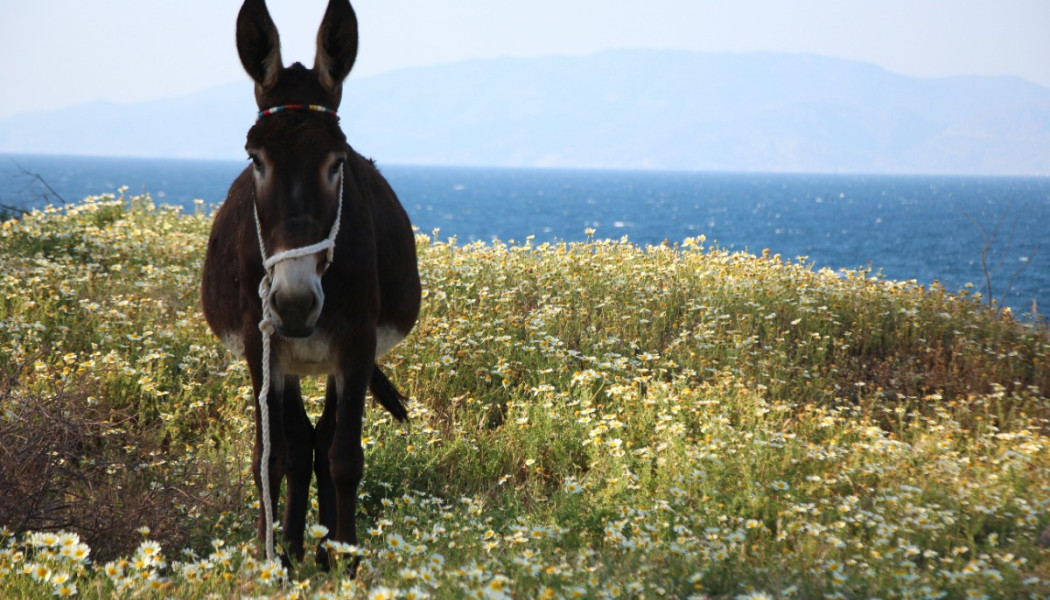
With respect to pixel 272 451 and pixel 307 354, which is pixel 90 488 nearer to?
pixel 272 451

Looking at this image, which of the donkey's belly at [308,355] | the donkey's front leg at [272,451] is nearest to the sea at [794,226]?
the donkey's front leg at [272,451]

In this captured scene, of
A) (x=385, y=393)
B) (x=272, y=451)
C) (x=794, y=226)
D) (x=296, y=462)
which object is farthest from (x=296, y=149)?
(x=794, y=226)

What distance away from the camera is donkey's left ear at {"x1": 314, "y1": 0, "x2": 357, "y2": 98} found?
3754mm

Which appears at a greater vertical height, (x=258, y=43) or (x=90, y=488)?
(x=258, y=43)

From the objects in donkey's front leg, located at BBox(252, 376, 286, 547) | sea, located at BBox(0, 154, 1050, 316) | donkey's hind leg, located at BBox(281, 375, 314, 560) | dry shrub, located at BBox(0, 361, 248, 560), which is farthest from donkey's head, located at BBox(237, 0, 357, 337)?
sea, located at BBox(0, 154, 1050, 316)

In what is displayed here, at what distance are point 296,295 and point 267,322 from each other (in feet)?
1.76

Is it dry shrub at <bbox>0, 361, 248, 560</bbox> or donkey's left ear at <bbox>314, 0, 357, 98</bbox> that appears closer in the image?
donkey's left ear at <bbox>314, 0, 357, 98</bbox>

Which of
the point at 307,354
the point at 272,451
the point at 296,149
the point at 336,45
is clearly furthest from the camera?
the point at 272,451

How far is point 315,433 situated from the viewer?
4617 mm

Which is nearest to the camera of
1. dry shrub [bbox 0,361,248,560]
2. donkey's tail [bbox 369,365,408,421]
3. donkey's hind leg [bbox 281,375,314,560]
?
donkey's hind leg [bbox 281,375,314,560]

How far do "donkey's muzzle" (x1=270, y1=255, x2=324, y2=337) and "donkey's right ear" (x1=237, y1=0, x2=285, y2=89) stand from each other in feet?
2.94

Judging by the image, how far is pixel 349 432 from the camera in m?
4.07

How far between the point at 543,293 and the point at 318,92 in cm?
640

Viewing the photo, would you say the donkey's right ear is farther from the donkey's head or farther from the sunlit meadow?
the sunlit meadow
